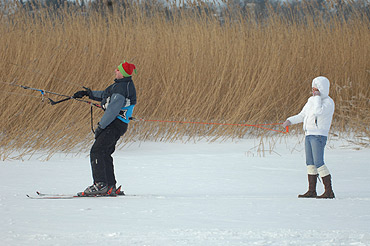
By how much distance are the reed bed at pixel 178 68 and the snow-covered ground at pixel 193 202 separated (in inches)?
27.7

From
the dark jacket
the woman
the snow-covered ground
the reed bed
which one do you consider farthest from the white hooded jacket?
the reed bed

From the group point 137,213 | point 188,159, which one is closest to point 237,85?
point 188,159

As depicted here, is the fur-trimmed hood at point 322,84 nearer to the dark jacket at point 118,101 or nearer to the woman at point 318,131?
the woman at point 318,131

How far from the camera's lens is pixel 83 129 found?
6.95 meters

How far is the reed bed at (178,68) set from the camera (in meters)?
7.03

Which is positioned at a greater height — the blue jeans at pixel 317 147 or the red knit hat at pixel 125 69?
the red knit hat at pixel 125 69

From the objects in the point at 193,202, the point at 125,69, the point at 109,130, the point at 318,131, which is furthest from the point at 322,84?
the point at 109,130

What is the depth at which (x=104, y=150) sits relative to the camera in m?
4.35

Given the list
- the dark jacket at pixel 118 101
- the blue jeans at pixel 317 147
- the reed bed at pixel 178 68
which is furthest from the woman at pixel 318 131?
the reed bed at pixel 178 68

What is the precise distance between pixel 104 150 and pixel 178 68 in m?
3.62

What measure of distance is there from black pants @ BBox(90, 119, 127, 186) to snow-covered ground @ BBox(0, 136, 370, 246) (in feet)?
0.89

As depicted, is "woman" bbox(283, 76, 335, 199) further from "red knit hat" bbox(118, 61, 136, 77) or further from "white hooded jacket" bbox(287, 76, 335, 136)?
"red knit hat" bbox(118, 61, 136, 77)

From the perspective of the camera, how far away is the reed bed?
277 inches

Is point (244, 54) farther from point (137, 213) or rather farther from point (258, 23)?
point (137, 213)
